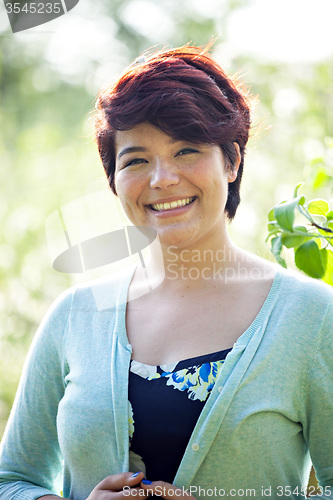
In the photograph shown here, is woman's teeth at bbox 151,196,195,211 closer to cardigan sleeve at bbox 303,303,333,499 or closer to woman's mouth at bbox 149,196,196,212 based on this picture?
woman's mouth at bbox 149,196,196,212

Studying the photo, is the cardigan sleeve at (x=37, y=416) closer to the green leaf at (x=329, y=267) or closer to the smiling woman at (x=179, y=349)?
the smiling woman at (x=179, y=349)

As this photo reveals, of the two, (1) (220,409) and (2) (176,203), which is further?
(2) (176,203)

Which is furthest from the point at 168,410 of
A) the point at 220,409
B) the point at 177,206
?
the point at 177,206

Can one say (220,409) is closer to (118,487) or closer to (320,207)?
(118,487)

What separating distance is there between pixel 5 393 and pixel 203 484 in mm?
2320

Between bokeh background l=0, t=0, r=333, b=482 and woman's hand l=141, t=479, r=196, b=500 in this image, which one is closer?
woman's hand l=141, t=479, r=196, b=500

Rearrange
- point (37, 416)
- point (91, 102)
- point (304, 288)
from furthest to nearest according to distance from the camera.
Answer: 1. point (91, 102)
2. point (37, 416)
3. point (304, 288)

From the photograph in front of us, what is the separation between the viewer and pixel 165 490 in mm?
943

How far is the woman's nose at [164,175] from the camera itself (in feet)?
3.46

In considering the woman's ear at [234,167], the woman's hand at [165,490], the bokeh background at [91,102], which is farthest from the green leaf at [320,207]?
the bokeh background at [91,102]

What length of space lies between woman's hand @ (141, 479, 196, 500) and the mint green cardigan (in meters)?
0.02

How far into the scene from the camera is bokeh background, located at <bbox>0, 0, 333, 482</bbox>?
2.83 m

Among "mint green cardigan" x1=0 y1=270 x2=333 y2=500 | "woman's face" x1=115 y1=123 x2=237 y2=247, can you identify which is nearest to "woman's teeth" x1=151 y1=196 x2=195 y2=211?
"woman's face" x1=115 y1=123 x2=237 y2=247

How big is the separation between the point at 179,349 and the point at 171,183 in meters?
0.31
